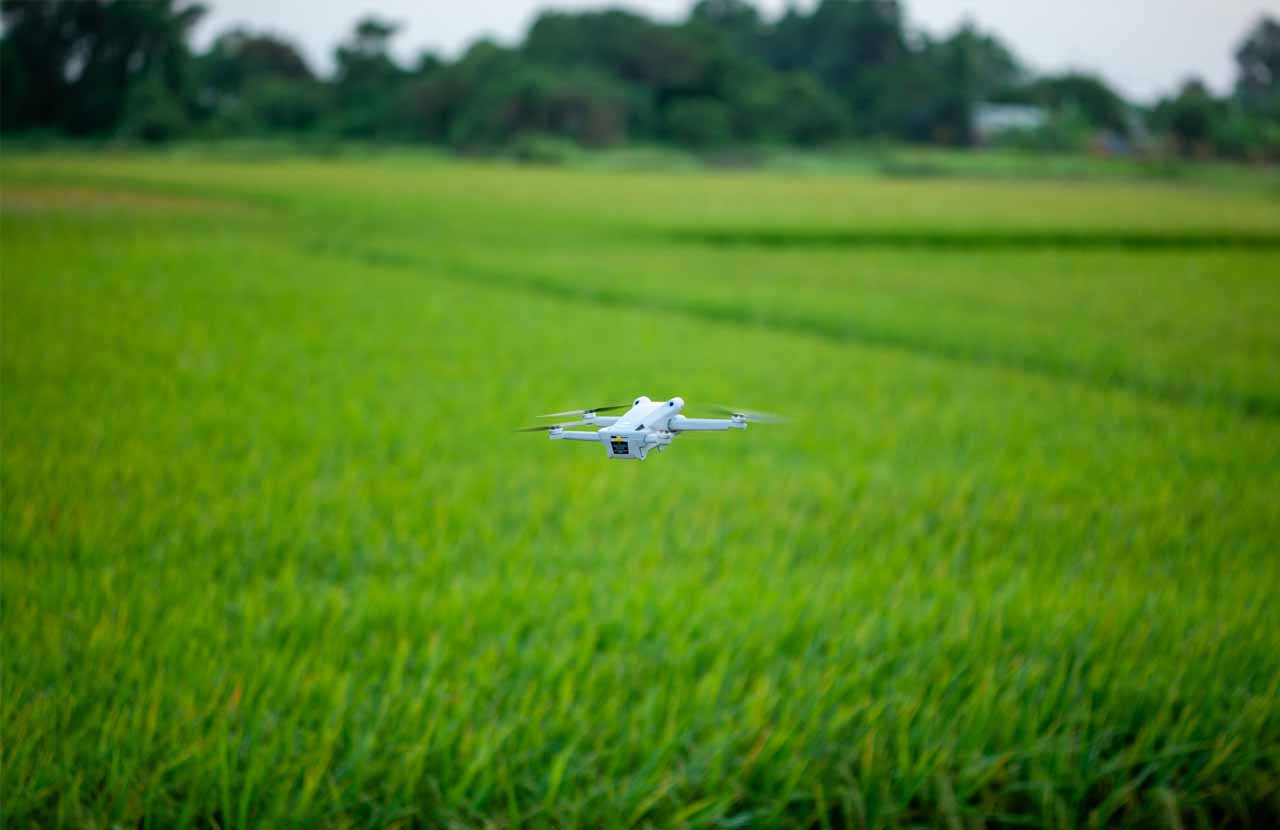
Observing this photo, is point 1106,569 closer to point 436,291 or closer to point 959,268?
point 436,291

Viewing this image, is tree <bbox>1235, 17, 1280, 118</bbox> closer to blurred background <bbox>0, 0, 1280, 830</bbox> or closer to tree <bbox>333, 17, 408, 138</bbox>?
blurred background <bbox>0, 0, 1280, 830</bbox>

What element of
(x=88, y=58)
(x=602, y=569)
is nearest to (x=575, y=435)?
(x=602, y=569)

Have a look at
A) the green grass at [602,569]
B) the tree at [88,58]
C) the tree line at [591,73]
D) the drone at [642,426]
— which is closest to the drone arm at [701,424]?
the drone at [642,426]

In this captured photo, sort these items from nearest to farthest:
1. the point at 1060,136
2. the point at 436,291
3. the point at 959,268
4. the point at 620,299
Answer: the point at 436,291, the point at 620,299, the point at 1060,136, the point at 959,268

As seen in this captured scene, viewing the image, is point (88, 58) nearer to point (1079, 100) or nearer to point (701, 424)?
point (701, 424)

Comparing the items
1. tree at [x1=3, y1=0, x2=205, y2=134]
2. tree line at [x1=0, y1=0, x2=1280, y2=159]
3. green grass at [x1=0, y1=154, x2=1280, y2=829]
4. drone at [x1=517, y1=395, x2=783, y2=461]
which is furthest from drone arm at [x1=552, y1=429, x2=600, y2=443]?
tree at [x1=3, y1=0, x2=205, y2=134]

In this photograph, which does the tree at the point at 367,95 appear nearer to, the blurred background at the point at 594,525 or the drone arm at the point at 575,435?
the blurred background at the point at 594,525

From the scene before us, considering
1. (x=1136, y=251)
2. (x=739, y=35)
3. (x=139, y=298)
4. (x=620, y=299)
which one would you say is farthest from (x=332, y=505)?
(x=1136, y=251)
